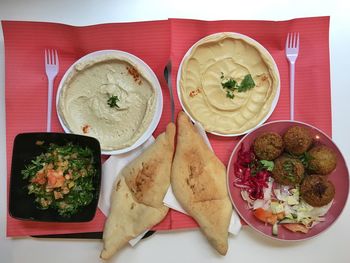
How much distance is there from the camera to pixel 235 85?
1357 mm

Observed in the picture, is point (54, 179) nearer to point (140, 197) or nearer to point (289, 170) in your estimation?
point (140, 197)

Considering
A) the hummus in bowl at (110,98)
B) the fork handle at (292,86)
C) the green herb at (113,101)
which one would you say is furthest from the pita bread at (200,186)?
the fork handle at (292,86)

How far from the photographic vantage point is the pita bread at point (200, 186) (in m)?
1.27

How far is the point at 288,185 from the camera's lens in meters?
1.29

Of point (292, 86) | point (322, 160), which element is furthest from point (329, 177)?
point (292, 86)

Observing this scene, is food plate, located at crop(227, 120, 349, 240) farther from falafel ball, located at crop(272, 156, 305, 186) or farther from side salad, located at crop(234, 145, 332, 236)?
falafel ball, located at crop(272, 156, 305, 186)

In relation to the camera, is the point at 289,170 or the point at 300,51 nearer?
the point at 289,170

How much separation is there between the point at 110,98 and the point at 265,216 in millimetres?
767

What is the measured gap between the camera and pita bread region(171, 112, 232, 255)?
4.16 feet

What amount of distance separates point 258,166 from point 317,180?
220 mm

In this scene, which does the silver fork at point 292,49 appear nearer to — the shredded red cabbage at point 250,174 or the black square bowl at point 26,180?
the shredded red cabbage at point 250,174

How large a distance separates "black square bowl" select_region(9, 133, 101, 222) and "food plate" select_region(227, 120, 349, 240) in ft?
1.74

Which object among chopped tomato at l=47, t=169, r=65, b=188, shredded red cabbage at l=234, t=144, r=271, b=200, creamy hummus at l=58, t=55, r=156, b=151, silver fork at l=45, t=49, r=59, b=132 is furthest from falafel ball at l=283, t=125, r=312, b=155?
silver fork at l=45, t=49, r=59, b=132

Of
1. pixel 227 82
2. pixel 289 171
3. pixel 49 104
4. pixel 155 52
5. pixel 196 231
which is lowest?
pixel 196 231
